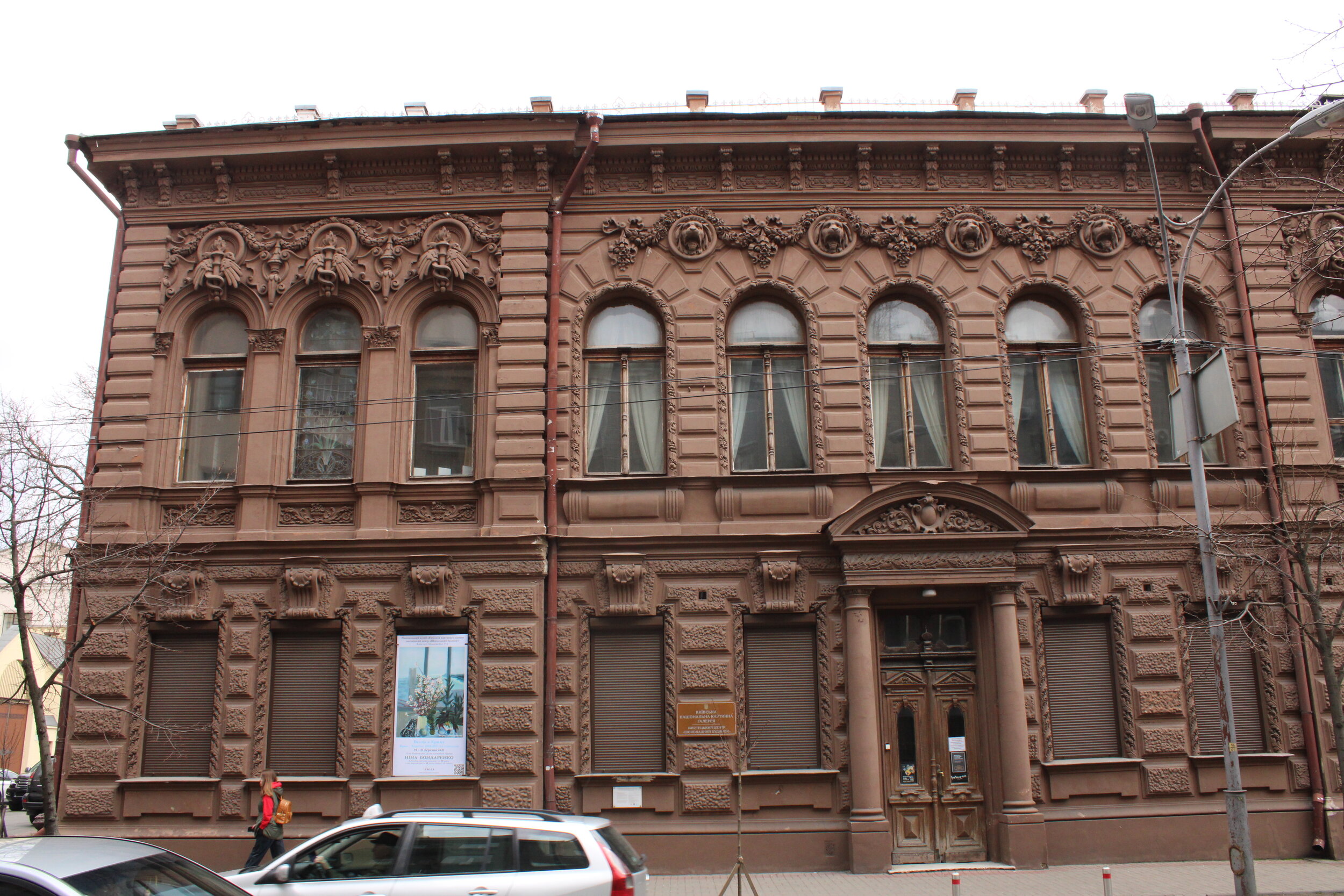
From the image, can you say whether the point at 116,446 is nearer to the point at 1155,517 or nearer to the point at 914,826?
the point at 914,826

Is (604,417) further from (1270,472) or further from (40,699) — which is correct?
Result: (1270,472)

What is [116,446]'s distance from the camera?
591 inches

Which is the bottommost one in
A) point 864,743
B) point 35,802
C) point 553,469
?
point 35,802

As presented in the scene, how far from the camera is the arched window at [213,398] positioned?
15289 millimetres

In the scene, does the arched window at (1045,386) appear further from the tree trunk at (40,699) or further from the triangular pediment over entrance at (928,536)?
the tree trunk at (40,699)

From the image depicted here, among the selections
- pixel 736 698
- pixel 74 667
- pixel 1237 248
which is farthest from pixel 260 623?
pixel 1237 248

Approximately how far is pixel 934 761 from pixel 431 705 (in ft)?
24.5

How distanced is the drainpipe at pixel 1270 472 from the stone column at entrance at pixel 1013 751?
3.55 meters

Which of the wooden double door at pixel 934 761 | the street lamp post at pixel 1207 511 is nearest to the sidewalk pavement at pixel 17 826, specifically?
the wooden double door at pixel 934 761

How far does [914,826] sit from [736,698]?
3.15 metres

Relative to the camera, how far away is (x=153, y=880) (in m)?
5.75

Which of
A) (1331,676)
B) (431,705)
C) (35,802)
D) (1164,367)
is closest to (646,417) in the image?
(431,705)

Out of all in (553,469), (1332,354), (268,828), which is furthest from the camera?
(1332,354)

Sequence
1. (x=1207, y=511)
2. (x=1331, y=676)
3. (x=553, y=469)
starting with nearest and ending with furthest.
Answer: (x=1207, y=511) < (x=1331, y=676) < (x=553, y=469)
